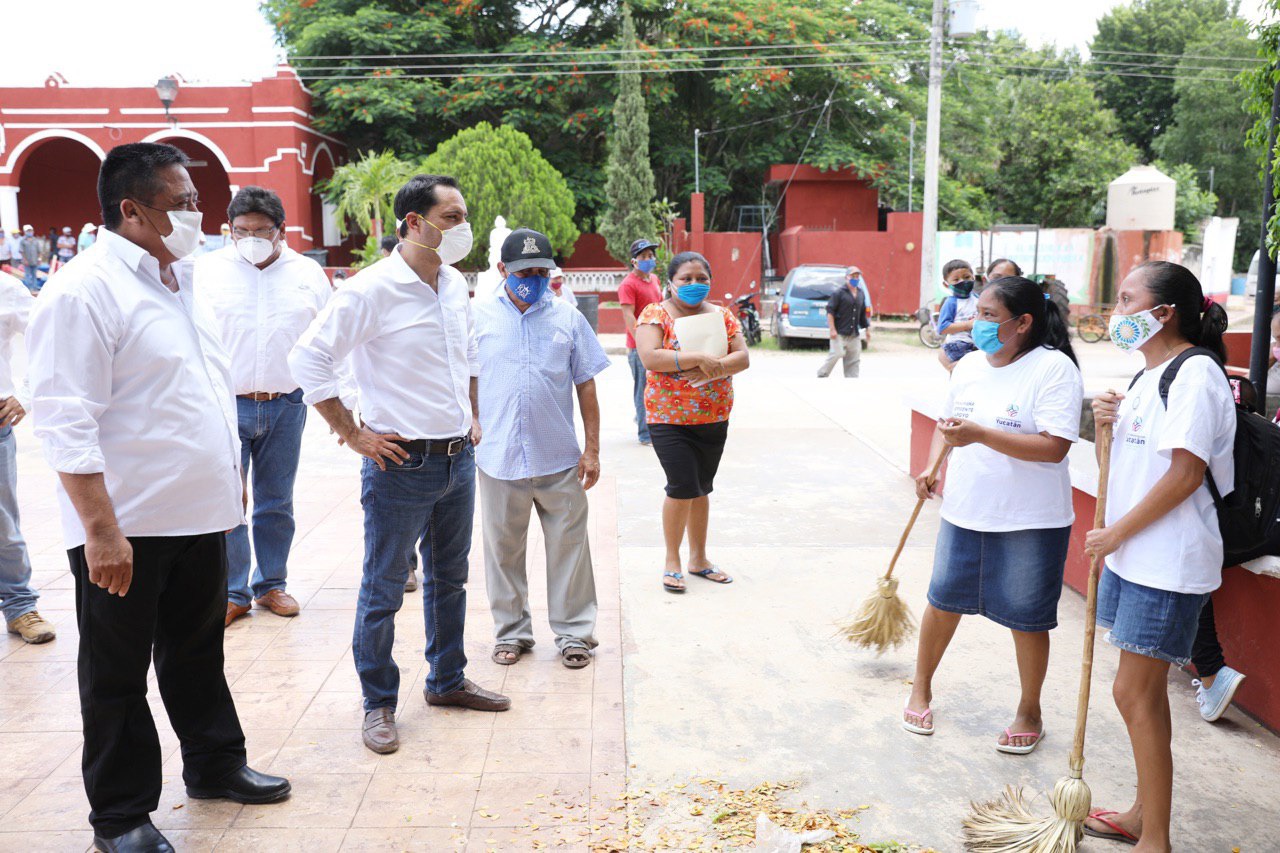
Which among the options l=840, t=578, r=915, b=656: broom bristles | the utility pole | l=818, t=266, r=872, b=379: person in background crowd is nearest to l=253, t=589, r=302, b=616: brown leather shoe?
l=840, t=578, r=915, b=656: broom bristles

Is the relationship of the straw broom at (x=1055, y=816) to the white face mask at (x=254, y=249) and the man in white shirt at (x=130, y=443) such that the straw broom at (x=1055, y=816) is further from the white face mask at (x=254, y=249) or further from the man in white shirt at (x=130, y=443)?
the white face mask at (x=254, y=249)

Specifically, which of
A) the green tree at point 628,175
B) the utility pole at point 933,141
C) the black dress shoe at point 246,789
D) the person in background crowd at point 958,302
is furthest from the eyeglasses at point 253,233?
the green tree at point 628,175

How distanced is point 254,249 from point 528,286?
1440 mm

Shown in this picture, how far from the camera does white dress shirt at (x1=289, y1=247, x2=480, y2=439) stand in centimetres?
350

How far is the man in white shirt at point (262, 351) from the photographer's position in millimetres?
4738

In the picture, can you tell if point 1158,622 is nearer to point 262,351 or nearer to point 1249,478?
point 1249,478

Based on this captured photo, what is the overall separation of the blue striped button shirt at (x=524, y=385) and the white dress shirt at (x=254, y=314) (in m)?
1.07

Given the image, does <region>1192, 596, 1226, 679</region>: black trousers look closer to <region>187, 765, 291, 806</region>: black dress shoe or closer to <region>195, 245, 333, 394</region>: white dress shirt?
<region>187, 765, 291, 806</region>: black dress shoe

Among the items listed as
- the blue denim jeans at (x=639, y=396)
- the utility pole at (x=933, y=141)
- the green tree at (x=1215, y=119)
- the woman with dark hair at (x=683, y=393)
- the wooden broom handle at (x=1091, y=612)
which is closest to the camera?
the wooden broom handle at (x=1091, y=612)

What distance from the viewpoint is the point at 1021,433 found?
349cm

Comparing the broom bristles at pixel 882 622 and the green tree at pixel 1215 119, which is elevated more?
the green tree at pixel 1215 119

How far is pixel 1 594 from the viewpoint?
15.3ft

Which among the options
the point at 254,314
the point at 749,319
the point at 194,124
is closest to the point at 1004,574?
the point at 254,314

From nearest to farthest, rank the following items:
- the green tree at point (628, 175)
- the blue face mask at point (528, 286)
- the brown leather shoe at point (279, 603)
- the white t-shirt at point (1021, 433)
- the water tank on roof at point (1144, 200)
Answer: the white t-shirt at point (1021, 433) < the blue face mask at point (528, 286) < the brown leather shoe at point (279, 603) < the green tree at point (628, 175) < the water tank on roof at point (1144, 200)
